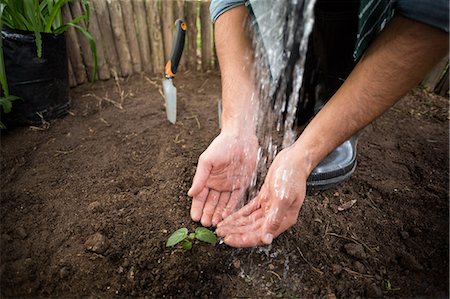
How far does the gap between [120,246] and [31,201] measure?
435 mm

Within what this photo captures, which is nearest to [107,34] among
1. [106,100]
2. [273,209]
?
[106,100]

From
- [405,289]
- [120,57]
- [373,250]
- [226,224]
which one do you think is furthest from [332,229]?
[120,57]

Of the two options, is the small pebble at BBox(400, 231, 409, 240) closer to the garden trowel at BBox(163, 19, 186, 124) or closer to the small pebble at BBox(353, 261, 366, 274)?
the small pebble at BBox(353, 261, 366, 274)

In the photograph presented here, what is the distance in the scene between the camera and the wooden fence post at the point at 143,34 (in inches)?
76.5

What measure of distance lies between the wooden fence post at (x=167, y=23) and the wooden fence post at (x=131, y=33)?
19 centimetres

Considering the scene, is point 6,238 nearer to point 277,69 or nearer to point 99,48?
point 277,69

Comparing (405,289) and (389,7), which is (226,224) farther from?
(389,7)

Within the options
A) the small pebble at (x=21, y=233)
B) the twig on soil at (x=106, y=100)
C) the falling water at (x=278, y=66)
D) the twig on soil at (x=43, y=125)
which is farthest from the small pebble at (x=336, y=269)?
the twig on soil at (x=43, y=125)

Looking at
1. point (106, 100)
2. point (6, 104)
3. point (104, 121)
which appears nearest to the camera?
point (6, 104)

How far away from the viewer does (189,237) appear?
100cm

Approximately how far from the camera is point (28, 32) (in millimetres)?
1481

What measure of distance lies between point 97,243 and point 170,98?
0.84 metres

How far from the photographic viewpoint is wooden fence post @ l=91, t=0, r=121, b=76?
1.86 metres

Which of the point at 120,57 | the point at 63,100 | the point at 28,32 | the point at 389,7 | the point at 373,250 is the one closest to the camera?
the point at 389,7
